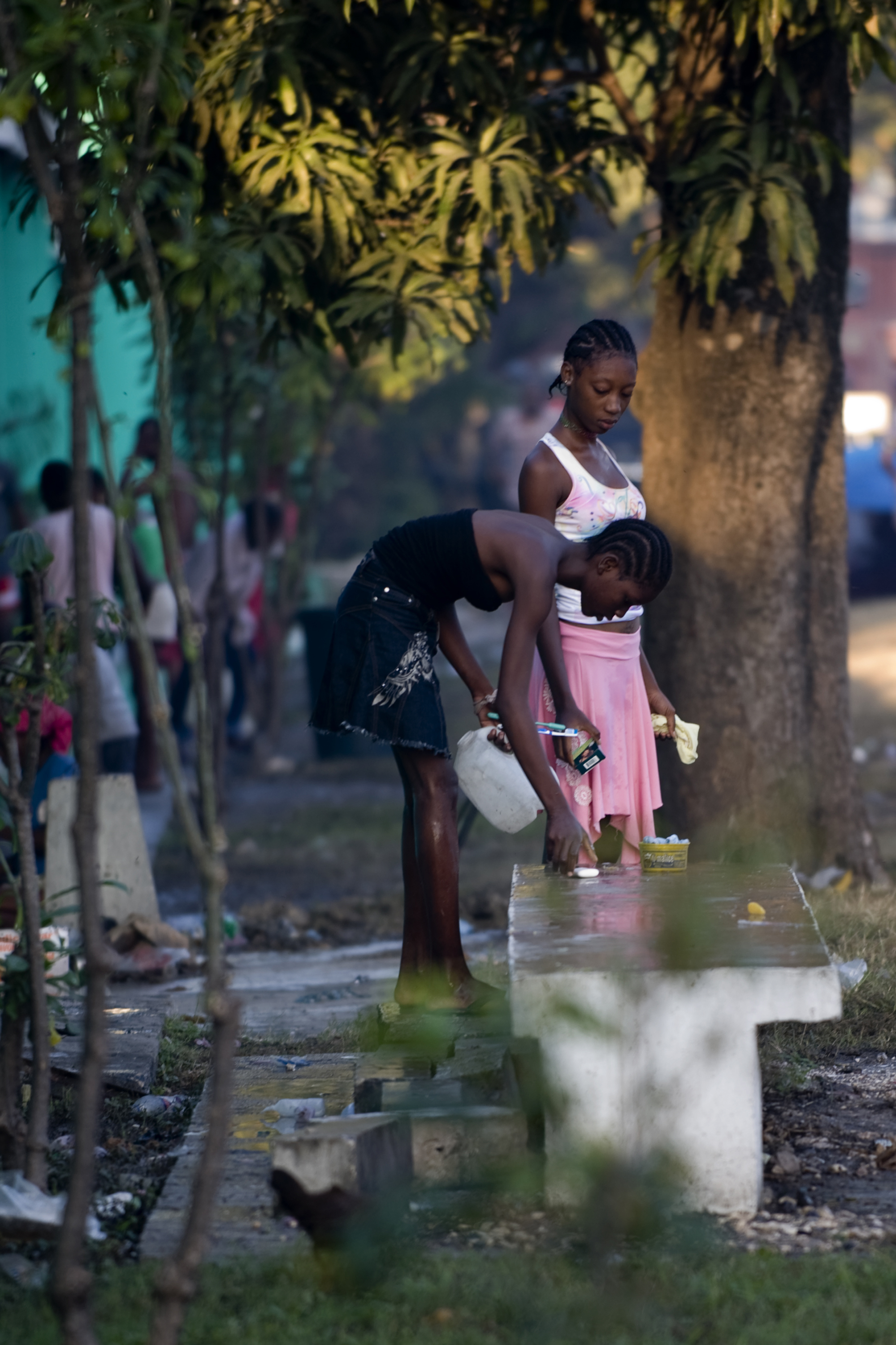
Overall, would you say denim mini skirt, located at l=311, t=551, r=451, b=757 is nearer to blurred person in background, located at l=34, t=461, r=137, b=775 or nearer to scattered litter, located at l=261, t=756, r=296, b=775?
blurred person in background, located at l=34, t=461, r=137, b=775

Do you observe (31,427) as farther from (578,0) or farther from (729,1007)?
(729,1007)

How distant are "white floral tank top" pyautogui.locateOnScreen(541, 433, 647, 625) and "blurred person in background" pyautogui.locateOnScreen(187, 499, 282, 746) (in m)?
6.02

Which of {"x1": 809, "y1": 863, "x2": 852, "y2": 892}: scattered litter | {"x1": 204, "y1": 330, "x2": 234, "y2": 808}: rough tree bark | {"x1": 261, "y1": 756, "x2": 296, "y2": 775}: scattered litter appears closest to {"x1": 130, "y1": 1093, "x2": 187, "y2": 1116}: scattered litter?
{"x1": 809, "y1": 863, "x2": 852, "y2": 892}: scattered litter

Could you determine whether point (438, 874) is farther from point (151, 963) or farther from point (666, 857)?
point (151, 963)

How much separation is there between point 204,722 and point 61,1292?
86cm

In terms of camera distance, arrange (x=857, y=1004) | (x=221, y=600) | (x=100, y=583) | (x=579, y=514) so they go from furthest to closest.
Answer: (x=221, y=600) → (x=100, y=583) → (x=857, y=1004) → (x=579, y=514)

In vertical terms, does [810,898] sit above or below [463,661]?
below

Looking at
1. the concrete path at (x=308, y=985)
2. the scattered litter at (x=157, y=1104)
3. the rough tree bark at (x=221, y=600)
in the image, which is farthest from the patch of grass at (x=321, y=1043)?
the rough tree bark at (x=221, y=600)

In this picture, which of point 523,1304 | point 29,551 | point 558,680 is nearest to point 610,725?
point 558,680

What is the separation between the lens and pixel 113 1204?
3279 mm

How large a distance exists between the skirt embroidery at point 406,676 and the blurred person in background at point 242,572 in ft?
20.1

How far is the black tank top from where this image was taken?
4.01m

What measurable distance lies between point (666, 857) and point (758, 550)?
2.33 m

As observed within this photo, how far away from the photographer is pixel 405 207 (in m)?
5.81
